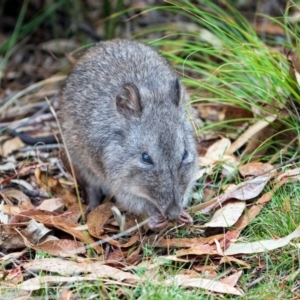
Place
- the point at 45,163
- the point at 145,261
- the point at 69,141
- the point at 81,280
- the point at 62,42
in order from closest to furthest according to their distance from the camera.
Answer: the point at 81,280 < the point at 145,261 < the point at 69,141 < the point at 45,163 < the point at 62,42

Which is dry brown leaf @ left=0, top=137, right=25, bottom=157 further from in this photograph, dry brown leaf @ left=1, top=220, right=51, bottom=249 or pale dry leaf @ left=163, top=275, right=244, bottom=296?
pale dry leaf @ left=163, top=275, right=244, bottom=296

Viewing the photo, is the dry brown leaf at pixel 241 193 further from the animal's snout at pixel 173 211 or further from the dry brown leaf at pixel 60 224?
the dry brown leaf at pixel 60 224

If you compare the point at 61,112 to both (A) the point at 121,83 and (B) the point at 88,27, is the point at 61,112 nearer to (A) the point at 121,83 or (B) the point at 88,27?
(A) the point at 121,83

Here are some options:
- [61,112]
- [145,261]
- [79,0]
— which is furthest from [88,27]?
[145,261]

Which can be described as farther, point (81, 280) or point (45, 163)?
point (45, 163)

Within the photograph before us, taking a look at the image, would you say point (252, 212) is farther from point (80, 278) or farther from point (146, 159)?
point (80, 278)

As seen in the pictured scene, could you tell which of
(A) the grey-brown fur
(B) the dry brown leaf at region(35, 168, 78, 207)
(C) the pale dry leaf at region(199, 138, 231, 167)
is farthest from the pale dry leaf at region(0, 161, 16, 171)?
(C) the pale dry leaf at region(199, 138, 231, 167)

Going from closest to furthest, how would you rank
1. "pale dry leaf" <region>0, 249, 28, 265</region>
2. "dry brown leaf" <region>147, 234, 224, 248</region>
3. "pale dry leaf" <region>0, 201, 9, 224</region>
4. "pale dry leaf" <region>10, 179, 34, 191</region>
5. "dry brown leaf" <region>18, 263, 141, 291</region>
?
1. "dry brown leaf" <region>18, 263, 141, 291</region>
2. "pale dry leaf" <region>0, 249, 28, 265</region>
3. "dry brown leaf" <region>147, 234, 224, 248</region>
4. "pale dry leaf" <region>0, 201, 9, 224</region>
5. "pale dry leaf" <region>10, 179, 34, 191</region>

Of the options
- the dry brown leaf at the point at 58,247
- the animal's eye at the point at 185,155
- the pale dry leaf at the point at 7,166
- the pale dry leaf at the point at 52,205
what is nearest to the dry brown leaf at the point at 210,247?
the animal's eye at the point at 185,155
